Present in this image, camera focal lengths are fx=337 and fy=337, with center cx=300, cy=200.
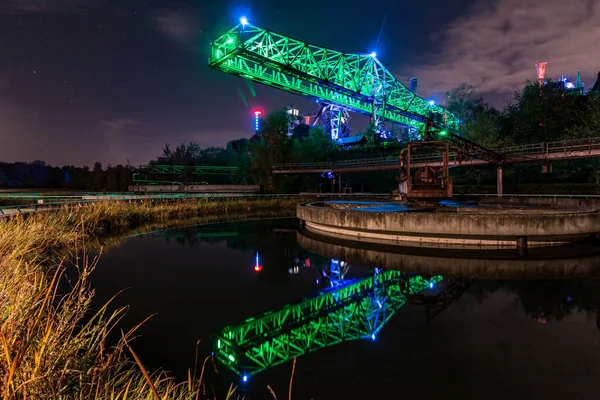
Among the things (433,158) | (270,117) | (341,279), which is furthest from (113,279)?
(270,117)

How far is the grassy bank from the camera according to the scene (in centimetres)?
220

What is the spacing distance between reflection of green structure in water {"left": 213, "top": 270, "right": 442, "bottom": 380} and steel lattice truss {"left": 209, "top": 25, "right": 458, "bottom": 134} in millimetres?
44860

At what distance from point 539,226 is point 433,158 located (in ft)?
82.8

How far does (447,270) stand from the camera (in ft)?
26.9

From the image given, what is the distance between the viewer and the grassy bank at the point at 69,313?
2.20 m

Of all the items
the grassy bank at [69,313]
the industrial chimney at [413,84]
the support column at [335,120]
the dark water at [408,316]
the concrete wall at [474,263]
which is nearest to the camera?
the grassy bank at [69,313]

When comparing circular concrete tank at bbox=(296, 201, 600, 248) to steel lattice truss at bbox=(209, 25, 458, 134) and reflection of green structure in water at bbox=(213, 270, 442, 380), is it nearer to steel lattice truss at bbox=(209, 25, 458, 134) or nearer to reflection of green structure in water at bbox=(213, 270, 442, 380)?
reflection of green structure in water at bbox=(213, 270, 442, 380)

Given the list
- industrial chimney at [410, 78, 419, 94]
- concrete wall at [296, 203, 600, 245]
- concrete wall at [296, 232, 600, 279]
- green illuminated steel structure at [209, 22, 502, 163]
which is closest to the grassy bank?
concrete wall at [296, 232, 600, 279]

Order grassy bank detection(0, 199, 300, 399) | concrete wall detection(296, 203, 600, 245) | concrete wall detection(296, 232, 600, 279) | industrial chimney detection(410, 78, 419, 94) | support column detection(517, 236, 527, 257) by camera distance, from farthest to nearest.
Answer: industrial chimney detection(410, 78, 419, 94) → concrete wall detection(296, 203, 600, 245) → support column detection(517, 236, 527, 257) → concrete wall detection(296, 232, 600, 279) → grassy bank detection(0, 199, 300, 399)

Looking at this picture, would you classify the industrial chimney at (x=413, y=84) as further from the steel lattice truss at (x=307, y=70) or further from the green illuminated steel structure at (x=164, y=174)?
the green illuminated steel structure at (x=164, y=174)

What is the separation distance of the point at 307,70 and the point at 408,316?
5437 centimetres

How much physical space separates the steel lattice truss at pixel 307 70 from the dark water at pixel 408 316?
4274cm

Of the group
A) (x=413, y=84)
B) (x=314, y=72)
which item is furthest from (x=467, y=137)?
(x=413, y=84)

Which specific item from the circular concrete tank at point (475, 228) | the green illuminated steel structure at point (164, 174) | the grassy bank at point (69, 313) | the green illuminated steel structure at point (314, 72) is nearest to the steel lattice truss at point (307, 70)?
the green illuminated steel structure at point (314, 72)
